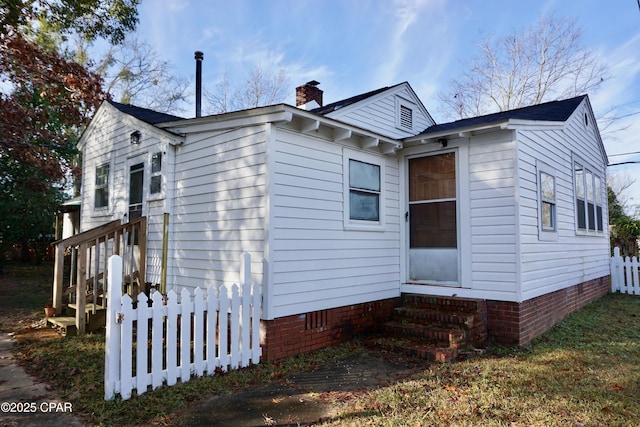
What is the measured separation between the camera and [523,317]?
18.7 ft

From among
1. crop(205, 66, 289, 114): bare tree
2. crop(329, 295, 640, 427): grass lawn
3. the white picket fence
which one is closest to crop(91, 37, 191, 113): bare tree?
crop(205, 66, 289, 114): bare tree

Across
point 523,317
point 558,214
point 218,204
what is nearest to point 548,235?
point 558,214

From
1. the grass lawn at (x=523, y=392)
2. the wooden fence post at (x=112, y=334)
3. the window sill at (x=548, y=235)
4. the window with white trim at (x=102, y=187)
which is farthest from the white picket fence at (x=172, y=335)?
the window with white trim at (x=102, y=187)

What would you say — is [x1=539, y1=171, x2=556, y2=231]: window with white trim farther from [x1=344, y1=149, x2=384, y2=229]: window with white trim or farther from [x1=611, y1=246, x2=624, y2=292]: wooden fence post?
[x1=611, y1=246, x2=624, y2=292]: wooden fence post

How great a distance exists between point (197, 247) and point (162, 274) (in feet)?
3.03

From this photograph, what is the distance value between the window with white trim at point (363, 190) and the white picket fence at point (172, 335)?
2.05 metres

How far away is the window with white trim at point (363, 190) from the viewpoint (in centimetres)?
609

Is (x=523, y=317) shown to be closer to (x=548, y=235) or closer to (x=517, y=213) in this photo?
(x=517, y=213)

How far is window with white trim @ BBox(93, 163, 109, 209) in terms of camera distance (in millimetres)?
8617

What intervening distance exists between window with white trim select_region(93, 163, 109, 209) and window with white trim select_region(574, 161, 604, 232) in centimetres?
1032

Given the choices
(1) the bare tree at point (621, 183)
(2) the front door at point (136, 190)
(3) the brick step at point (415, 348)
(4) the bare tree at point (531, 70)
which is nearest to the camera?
(3) the brick step at point (415, 348)

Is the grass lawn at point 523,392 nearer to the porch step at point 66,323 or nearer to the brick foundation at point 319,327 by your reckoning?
the brick foundation at point 319,327

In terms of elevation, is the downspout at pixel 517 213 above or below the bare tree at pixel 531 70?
below

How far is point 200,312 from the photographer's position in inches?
171
